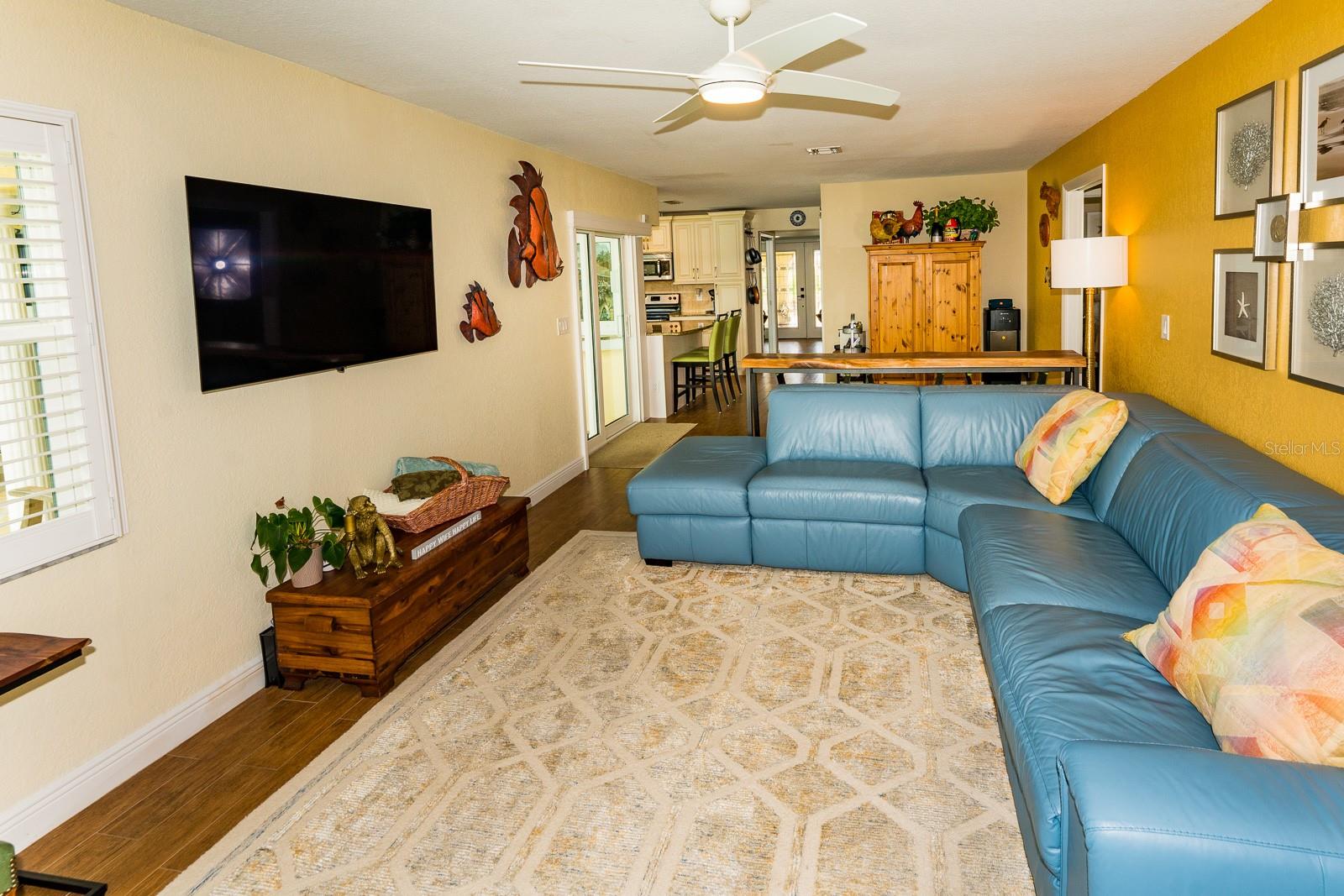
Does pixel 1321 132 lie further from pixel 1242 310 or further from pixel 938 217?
pixel 938 217

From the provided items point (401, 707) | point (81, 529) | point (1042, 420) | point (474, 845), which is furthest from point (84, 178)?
point (1042, 420)

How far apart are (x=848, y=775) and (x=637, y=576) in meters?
1.97

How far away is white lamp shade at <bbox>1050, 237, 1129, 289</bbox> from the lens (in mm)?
4902

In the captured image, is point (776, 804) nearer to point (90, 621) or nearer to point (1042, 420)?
point (90, 621)

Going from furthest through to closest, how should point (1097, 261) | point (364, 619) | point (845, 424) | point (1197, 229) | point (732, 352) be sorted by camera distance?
1. point (732, 352)
2. point (1097, 261)
3. point (845, 424)
4. point (1197, 229)
5. point (364, 619)

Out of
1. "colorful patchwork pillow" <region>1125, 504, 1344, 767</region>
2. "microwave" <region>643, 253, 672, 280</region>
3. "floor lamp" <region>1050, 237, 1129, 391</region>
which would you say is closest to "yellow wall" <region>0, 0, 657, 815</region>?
"colorful patchwork pillow" <region>1125, 504, 1344, 767</region>

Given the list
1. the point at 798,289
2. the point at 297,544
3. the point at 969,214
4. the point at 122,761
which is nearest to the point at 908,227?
the point at 969,214

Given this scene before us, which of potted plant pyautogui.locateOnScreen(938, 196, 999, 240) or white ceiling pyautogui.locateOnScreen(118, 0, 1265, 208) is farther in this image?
potted plant pyautogui.locateOnScreen(938, 196, 999, 240)

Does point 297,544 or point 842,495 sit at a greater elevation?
point 297,544

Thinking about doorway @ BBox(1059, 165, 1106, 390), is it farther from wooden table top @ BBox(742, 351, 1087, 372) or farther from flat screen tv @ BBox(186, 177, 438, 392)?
flat screen tv @ BBox(186, 177, 438, 392)

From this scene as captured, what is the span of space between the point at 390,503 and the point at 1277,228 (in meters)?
3.44

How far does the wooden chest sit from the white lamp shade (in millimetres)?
3588

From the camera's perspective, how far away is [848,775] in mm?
2658

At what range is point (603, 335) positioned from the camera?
8078 millimetres
